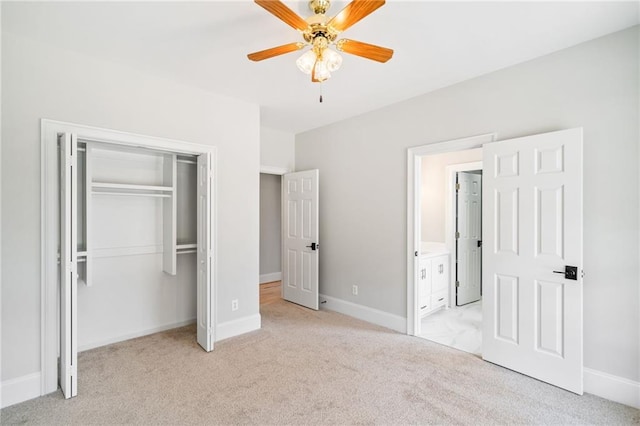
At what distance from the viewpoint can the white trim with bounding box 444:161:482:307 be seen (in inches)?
179

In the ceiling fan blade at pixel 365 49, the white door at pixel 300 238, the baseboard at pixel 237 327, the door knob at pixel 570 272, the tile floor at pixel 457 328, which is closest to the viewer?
the ceiling fan blade at pixel 365 49

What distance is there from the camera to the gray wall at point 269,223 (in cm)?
620

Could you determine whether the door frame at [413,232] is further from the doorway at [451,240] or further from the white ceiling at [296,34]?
the white ceiling at [296,34]

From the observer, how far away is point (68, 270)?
91.0 inches

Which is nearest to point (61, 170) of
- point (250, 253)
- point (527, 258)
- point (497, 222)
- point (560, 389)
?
point (250, 253)

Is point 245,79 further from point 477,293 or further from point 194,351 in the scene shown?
point 477,293

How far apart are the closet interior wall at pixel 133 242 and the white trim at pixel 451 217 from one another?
3.60 m

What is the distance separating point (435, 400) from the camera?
7.46 ft

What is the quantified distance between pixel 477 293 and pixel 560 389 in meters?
2.61

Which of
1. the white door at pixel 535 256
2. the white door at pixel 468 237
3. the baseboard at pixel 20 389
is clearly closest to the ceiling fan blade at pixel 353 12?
the white door at pixel 535 256

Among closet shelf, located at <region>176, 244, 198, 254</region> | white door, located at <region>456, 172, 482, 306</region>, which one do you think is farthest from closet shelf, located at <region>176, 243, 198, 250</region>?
white door, located at <region>456, 172, 482, 306</region>

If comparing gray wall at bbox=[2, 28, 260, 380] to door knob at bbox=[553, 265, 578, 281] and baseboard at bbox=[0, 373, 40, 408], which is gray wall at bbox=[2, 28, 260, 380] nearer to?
baseboard at bbox=[0, 373, 40, 408]

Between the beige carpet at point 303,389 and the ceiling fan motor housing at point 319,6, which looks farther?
the beige carpet at point 303,389

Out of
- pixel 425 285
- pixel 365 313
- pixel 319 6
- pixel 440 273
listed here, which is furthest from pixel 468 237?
pixel 319 6
